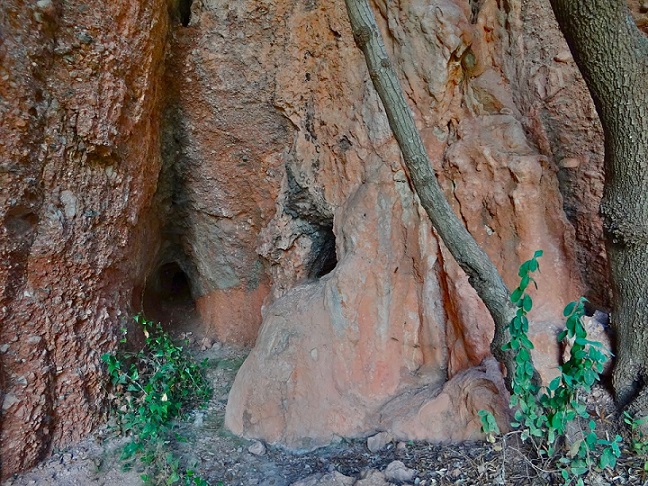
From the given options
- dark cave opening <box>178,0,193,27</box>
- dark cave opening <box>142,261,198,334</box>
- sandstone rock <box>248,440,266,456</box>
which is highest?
dark cave opening <box>178,0,193,27</box>

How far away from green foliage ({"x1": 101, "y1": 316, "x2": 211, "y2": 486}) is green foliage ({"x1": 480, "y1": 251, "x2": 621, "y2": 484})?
5.04 feet

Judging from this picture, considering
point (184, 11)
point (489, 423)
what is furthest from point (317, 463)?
point (184, 11)

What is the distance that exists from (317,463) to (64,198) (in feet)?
6.88

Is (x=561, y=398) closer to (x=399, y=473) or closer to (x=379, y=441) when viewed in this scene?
(x=399, y=473)

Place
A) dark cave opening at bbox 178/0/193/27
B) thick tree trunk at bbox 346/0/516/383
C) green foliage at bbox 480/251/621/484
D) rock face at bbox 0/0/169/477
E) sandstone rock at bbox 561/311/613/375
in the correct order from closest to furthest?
1. green foliage at bbox 480/251/621/484
2. thick tree trunk at bbox 346/0/516/383
3. sandstone rock at bbox 561/311/613/375
4. rock face at bbox 0/0/169/477
5. dark cave opening at bbox 178/0/193/27

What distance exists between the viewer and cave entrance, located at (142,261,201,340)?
179 inches

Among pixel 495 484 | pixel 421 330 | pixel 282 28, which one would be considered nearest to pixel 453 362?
pixel 421 330

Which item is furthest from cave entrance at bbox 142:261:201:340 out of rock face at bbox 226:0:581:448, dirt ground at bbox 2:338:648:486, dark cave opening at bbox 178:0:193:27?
dark cave opening at bbox 178:0:193:27

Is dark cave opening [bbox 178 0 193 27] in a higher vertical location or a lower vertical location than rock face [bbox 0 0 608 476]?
higher

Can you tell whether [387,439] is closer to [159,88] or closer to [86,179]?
Result: [86,179]

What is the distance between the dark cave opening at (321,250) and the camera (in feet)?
12.0

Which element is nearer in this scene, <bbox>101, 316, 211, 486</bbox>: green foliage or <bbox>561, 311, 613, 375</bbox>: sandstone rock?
<bbox>561, 311, 613, 375</bbox>: sandstone rock

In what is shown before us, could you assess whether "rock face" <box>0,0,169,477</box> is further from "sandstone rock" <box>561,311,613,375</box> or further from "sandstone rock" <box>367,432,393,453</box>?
"sandstone rock" <box>561,311,613,375</box>

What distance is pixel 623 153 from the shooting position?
1.90 metres
